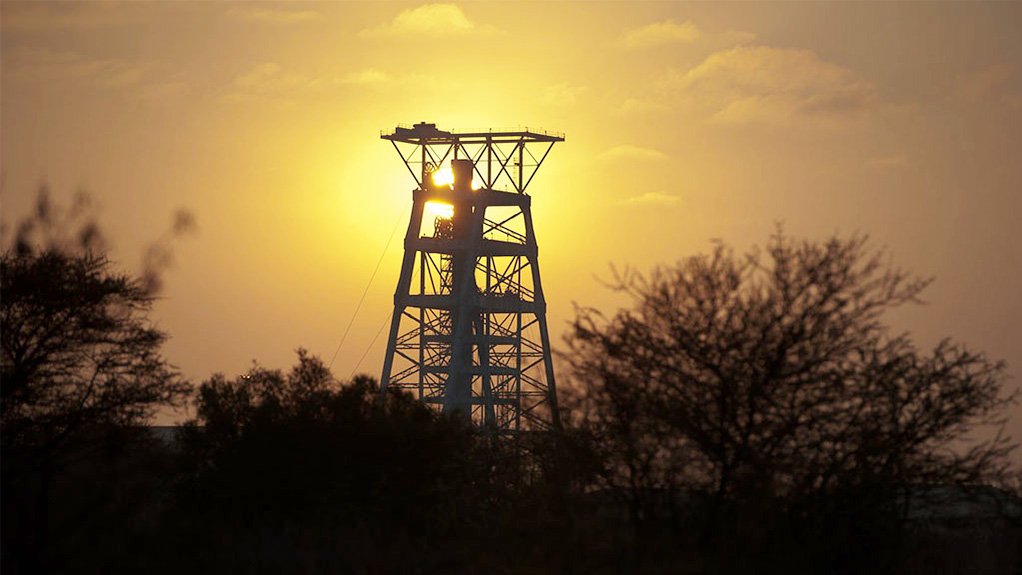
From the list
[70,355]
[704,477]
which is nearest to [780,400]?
[704,477]

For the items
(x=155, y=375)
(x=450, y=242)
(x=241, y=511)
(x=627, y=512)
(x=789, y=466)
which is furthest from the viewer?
(x=450, y=242)

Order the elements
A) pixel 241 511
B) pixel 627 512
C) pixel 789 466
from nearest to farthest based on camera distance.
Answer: pixel 789 466, pixel 627 512, pixel 241 511

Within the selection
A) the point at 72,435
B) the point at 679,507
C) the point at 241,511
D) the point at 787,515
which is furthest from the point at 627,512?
the point at 72,435

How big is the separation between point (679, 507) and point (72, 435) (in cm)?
1462

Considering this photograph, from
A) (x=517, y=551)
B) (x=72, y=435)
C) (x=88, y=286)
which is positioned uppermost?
(x=88, y=286)

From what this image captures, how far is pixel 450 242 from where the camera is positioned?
6344cm

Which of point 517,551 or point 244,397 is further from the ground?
point 244,397

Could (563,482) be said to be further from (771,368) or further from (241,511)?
(241,511)

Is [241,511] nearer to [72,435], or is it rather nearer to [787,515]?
[72,435]

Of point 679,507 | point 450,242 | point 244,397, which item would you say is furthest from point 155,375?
point 450,242

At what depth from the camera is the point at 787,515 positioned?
2339cm

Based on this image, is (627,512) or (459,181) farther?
(459,181)

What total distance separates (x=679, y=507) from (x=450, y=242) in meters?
40.2

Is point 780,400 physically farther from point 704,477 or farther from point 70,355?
point 70,355
